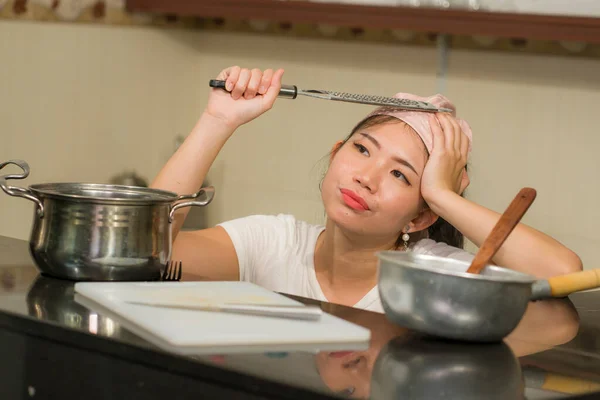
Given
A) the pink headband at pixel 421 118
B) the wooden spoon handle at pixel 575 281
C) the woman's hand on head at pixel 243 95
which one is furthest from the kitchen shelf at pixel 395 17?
the wooden spoon handle at pixel 575 281

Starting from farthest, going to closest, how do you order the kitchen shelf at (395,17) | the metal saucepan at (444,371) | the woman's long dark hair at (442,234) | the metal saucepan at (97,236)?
the kitchen shelf at (395,17) → the woman's long dark hair at (442,234) → the metal saucepan at (97,236) → the metal saucepan at (444,371)

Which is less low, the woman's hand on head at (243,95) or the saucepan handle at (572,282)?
the woman's hand on head at (243,95)

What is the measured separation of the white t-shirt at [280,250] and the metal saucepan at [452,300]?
2.62 feet

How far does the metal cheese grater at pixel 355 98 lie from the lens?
154 cm

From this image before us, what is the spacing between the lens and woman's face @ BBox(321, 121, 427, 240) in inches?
64.8

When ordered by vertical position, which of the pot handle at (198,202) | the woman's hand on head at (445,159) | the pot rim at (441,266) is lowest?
the pot rim at (441,266)

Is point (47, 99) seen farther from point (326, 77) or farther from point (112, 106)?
point (326, 77)

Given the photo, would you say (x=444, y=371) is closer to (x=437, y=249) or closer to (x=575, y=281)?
(x=575, y=281)

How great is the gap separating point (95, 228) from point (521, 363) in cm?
54

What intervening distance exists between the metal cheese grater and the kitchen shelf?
0.72m

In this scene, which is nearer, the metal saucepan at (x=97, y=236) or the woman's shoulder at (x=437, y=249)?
the metal saucepan at (x=97, y=236)

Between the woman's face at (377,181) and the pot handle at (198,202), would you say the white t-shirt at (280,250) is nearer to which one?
the woman's face at (377,181)

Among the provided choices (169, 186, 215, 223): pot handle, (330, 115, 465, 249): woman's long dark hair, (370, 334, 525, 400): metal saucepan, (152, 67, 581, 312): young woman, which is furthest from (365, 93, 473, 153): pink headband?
(370, 334, 525, 400): metal saucepan

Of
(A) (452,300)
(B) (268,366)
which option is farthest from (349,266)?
(B) (268,366)
